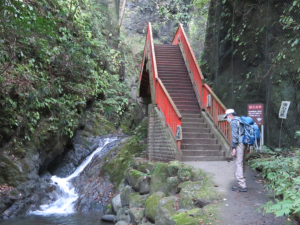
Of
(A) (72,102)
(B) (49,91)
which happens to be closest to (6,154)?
(B) (49,91)

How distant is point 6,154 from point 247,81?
8796mm

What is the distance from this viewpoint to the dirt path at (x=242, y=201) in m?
3.58

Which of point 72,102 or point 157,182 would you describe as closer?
point 157,182

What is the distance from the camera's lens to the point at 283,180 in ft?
14.2

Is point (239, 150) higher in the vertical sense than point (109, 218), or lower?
higher

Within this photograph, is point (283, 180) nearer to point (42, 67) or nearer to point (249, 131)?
point (249, 131)

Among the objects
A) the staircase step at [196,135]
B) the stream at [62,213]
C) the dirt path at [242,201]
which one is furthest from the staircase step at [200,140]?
the stream at [62,213]

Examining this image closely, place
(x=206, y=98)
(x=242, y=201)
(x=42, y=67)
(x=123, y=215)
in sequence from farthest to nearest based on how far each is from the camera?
1. (x=42, y=67)
2. (x=206, y=98)
3. (x=123, y=215)
4. (x=242, y=201)

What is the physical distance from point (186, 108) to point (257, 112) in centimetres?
295

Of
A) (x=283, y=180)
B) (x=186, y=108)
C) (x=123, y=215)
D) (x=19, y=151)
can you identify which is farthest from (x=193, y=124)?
(x=19, y=151)

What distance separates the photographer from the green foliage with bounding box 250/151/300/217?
3159 millimetres

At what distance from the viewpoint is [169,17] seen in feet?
106

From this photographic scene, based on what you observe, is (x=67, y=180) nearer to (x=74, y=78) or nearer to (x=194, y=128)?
(x=74, y=78)

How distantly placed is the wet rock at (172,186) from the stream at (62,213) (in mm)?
3109
